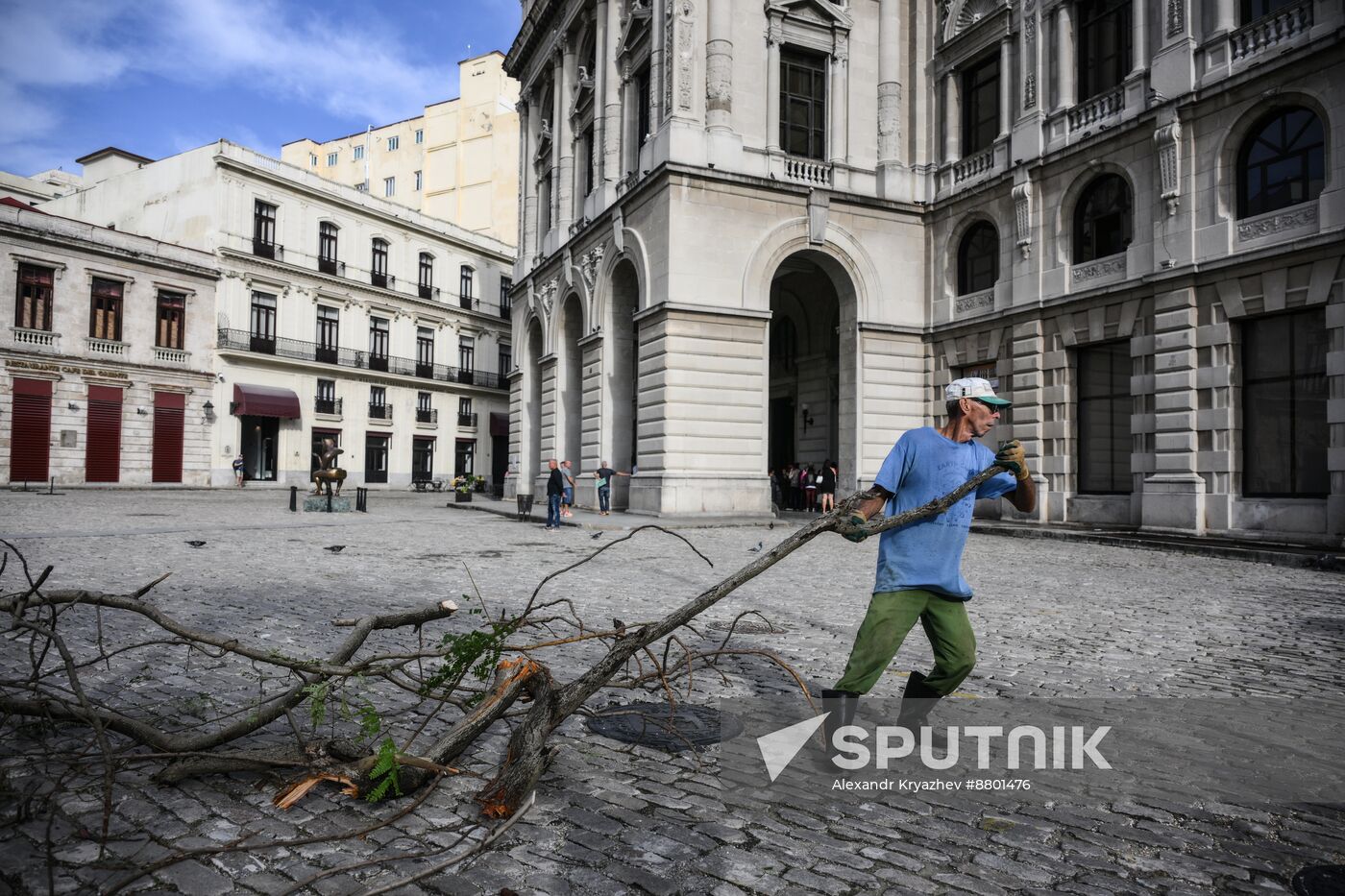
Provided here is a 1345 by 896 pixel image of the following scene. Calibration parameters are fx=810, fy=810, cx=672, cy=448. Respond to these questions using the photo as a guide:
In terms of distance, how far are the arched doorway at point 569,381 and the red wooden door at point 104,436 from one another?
18.8 metres

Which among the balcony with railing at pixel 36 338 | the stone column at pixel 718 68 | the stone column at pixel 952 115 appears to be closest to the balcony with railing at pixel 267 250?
the balcony with railing at pixel 36 338

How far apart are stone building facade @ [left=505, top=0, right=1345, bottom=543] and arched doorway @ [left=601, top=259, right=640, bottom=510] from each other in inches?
3.5

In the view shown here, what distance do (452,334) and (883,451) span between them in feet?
103

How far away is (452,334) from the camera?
4681 cm

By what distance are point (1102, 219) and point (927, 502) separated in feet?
58.7

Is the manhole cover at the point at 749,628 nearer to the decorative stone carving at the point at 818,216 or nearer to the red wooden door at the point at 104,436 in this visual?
the decorative stone carving at the point at 818,216

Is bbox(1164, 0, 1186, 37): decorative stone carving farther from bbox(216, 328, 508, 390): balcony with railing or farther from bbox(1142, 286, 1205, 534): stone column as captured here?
bbox(216, 328, 508, 390): balcony with railing

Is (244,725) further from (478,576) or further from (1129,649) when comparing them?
(478,576)

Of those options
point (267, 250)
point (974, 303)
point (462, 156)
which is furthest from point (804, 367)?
point (462, 156)

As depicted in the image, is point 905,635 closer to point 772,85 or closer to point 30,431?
point 772,85

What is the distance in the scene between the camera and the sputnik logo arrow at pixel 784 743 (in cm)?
372

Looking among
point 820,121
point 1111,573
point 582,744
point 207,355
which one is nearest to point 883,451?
point 820,121

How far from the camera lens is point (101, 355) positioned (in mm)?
32562

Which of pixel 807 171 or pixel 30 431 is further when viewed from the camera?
pixel 30 431
